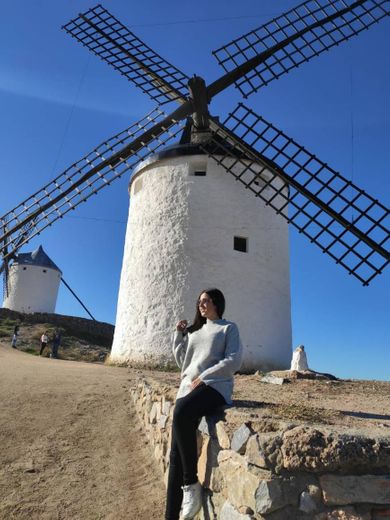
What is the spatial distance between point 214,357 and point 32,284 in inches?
1205

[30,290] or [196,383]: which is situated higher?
[30,290]

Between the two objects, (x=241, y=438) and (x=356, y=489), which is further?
(x=241, y=438)

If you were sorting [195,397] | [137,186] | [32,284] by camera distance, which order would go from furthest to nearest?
[32,284]
[137,186]
[195,397]

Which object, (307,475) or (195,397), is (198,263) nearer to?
(195,397)

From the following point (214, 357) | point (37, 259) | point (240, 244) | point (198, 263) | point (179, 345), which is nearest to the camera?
point (214, 357)

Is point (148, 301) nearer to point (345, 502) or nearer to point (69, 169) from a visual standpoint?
point (69, 169)

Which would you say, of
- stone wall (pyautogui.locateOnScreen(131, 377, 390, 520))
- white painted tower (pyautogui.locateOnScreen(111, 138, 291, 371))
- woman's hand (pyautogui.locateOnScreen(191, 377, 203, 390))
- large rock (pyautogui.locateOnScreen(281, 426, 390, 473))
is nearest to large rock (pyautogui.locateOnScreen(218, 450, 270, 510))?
stone wall (pyautogui.locateOnScreen(131, 377, 390, 520))

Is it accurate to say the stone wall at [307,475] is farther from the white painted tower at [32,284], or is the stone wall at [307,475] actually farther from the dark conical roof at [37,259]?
the dark conical roof at [37,259]

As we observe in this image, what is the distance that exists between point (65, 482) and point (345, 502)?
2840 mm

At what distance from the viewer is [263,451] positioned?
2295 mm

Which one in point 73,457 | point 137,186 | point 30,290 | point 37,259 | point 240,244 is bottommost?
point 73,457

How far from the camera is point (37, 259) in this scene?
31875 millimetres

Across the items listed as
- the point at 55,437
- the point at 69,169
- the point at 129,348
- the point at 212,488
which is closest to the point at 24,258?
the point at 69,169

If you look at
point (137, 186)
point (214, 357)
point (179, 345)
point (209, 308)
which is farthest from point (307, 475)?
point (137, 186)
